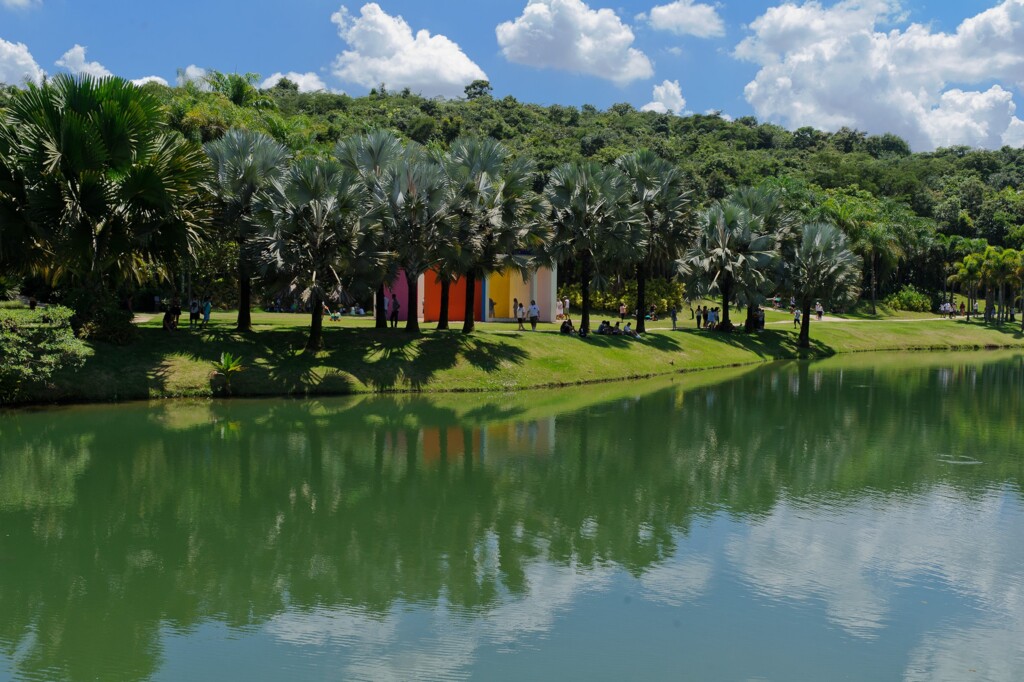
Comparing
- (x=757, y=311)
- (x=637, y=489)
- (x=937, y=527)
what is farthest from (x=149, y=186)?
(x=757, y=311)

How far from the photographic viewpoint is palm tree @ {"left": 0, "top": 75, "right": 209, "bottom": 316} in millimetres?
25969

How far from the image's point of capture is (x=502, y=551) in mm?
12992

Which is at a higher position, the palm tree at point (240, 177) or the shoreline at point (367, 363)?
the palm tree at point (240, 177)

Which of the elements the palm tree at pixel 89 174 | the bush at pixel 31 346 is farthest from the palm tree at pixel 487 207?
the bush at pixel 31 346

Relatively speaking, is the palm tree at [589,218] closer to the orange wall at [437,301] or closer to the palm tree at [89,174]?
the orange wall at [437,301]

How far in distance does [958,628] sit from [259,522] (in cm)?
1008

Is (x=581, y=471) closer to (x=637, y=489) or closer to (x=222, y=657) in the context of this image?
(x=637, y=489)

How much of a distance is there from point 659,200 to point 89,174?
91.1ft

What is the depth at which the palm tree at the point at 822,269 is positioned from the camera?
5031 centimetres

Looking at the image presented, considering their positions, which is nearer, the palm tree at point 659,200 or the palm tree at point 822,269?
the palm tree at point 659,200

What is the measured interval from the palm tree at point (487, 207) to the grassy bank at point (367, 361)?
3.30 m

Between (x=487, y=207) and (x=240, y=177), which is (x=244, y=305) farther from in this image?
(x=487, y=207)

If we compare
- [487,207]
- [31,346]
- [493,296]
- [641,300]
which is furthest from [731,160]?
[31,346]

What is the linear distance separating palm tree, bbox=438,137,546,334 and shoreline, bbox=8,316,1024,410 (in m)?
3.30
